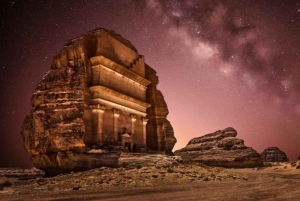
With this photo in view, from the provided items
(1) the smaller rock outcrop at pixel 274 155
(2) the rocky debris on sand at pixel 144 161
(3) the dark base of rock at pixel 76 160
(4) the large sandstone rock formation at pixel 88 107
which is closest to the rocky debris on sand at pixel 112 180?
(2) the rocky debris on sand at pixel 144 161

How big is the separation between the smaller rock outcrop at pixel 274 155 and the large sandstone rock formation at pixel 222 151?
80.0 feet

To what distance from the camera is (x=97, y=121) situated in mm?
22719

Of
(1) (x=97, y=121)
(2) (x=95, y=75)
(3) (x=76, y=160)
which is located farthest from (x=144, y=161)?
(2) (x=95, y=75)

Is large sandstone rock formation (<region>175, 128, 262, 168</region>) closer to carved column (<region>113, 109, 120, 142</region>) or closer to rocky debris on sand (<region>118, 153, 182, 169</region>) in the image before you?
carved column (<region>113, 109, 120, 142</region>)

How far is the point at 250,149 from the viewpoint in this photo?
44219 millimetres

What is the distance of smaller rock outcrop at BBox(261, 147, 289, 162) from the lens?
6738 centimetres

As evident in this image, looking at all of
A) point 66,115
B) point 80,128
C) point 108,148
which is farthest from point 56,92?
point 108,148

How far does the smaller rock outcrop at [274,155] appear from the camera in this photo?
221ft

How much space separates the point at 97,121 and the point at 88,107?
1576 mm

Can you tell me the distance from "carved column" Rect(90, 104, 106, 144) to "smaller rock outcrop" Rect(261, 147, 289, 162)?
59003mm

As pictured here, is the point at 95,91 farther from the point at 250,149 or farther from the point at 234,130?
the point at 234,130

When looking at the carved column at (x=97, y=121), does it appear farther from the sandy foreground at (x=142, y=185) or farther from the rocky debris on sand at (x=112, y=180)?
the sandy foreground at (x=142, y=185)

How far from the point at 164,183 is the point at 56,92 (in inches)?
499

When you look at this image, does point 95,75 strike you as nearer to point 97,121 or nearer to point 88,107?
point 88,107
